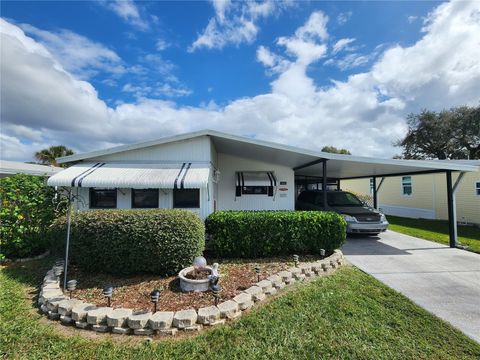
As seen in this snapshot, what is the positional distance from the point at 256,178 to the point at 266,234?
18.1 feet

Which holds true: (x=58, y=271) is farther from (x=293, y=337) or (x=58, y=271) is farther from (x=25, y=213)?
(x=293, y=337)

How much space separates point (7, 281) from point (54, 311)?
2483 mm

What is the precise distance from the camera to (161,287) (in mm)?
4949

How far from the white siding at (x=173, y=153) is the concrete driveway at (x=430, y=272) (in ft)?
20.2

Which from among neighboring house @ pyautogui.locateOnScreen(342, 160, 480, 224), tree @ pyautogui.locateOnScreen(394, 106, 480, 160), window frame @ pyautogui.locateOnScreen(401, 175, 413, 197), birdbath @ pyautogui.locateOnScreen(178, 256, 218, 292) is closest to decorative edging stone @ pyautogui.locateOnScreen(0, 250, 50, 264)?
birdbath @ pyautogui.locateOnScreen(178, 256, 218, 292)

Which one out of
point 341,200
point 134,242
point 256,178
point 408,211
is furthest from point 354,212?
point 408,211

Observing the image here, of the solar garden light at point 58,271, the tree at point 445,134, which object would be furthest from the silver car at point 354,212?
the tree at point 445,134

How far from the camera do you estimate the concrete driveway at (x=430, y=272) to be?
14.1 ft

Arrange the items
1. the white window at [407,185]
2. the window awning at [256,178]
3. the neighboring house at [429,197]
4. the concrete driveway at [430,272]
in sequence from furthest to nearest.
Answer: the white window at [407,185] → the neighboring house at [429,197] → the window awning at [256,178] → the concrete driveway at [430,272]

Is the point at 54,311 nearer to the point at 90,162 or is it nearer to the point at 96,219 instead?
the point at 96,219

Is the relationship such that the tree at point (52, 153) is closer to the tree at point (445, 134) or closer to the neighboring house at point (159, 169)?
the neighboring house at point (159, 169)

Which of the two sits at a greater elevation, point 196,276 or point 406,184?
point 406,184

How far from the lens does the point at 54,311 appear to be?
4.08m

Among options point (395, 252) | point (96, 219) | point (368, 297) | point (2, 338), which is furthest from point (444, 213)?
point (2, 338)
